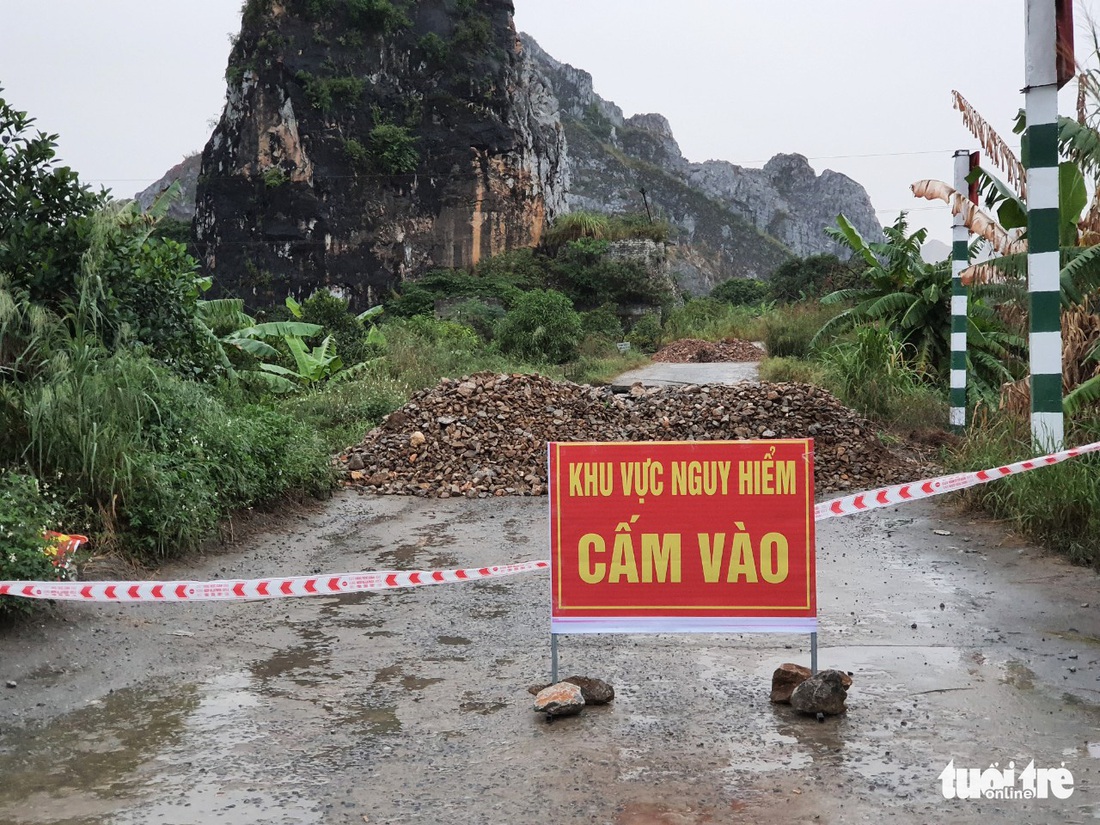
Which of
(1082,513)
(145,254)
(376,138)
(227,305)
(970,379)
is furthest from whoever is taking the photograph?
(376,138)

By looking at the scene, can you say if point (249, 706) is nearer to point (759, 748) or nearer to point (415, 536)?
point (759, 748)

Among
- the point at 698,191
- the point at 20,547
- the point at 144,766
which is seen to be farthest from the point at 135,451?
the point at 698,191

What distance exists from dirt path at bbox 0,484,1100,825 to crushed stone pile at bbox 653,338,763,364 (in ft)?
81.6

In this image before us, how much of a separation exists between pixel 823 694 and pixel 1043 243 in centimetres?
596

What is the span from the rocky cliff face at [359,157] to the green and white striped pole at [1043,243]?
42.4 metres

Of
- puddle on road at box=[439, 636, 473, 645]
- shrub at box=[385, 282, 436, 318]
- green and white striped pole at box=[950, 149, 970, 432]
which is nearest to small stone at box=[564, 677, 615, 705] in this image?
puddle on road at box=[439, 636, 473, 645]

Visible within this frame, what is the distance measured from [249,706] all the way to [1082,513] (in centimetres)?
622

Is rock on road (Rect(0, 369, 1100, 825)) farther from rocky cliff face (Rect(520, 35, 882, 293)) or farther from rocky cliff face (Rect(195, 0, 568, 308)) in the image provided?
rocky cliff face (Rect(520, 35, 882, 293))

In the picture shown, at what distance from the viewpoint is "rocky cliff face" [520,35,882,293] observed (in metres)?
105

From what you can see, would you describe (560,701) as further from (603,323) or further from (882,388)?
(603,323)

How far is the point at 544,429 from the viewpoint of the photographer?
1371 centimetres

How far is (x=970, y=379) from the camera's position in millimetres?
17641

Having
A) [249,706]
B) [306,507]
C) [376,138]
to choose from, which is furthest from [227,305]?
[376,138]

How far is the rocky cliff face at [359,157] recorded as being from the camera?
1980 inches
